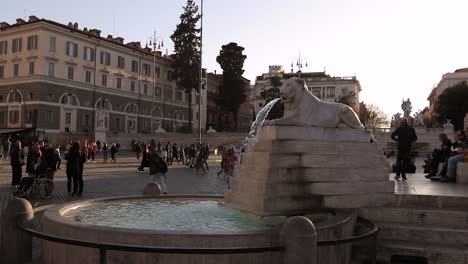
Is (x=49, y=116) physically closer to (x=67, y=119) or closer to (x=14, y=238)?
(x=67, y=119)

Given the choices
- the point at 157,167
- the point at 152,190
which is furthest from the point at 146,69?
the point at 152,190

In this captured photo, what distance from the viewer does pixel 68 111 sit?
58406 millimetres

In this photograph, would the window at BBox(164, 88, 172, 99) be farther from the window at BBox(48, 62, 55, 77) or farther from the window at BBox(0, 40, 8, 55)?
the window at BBox(0, 40, 8, 55)

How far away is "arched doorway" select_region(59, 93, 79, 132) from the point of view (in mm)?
57375

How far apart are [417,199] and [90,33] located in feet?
203

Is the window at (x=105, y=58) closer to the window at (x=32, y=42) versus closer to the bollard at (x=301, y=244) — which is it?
the window at (x=32, y=42)

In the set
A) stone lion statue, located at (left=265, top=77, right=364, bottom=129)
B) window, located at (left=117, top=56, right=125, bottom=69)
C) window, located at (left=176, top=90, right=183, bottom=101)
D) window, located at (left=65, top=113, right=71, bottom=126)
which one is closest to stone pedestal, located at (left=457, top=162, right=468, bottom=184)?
stone lion statue, located at (left=265, top=77, right=364, bottom=129)

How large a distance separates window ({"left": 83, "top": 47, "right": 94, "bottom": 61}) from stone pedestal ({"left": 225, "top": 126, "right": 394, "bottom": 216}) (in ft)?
193

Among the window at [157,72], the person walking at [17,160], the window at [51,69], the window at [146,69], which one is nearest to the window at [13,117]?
the window at [51,69]

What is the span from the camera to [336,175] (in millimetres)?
6855

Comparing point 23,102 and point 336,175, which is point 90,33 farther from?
point 336,175

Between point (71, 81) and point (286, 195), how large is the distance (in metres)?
57.2

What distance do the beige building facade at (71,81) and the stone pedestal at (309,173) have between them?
44.6 meters

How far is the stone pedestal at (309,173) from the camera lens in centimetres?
660
